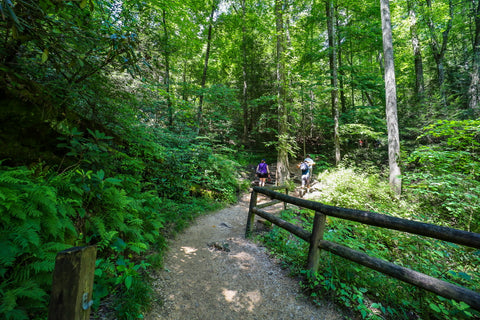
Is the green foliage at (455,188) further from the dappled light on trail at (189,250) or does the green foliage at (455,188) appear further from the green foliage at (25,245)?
the green foliage at (25,245)

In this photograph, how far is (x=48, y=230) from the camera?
1883 mm

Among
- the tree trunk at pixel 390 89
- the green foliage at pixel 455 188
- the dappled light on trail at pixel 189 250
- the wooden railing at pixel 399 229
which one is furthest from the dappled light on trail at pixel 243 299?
the tree trunk at pixel 390 89

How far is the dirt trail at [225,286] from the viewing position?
8.26 feet

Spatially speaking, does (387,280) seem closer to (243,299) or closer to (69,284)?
(243,299)

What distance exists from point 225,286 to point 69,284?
2.62 meters

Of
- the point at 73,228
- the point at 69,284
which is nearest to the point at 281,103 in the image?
the point at 73,228

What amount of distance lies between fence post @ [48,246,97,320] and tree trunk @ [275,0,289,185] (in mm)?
9443

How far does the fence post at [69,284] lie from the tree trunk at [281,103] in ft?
31.0

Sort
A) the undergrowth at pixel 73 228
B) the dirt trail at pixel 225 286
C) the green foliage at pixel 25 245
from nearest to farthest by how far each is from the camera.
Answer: the green foliage at pixel 25 245
the undergrowth at pixel 73 228
the dirt trail at pixel 225 286

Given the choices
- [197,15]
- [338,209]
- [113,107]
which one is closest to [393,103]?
[338,209]

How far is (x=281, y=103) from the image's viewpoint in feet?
33.7

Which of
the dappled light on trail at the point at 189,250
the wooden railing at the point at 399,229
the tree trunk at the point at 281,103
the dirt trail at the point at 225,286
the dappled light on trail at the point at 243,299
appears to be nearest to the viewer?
the wooden railing at the point at 399,229

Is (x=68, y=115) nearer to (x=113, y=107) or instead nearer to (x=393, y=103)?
(x=113, y=107)

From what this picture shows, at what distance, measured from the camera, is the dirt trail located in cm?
252
